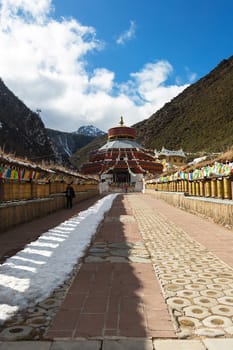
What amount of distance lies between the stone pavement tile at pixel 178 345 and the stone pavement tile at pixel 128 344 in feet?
0.21

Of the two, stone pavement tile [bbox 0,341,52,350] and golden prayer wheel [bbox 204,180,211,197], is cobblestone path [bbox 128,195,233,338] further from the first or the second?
golden prayer wheel [bbox 204,180,211,197]

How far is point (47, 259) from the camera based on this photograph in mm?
5301

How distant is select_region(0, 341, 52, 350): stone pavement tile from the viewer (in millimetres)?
2410

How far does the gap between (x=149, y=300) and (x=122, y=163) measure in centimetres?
5800

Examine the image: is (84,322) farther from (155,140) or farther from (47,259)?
(155,140)

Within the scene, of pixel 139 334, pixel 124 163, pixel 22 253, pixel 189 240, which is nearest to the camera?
pixel 139 334

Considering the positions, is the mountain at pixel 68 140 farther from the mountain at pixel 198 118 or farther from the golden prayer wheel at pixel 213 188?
the golden prayer wheel at pixel 213 188

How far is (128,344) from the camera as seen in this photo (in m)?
2.45

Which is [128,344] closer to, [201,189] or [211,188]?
[211,188]

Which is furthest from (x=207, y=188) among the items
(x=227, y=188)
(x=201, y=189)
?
(x=227, y=188)

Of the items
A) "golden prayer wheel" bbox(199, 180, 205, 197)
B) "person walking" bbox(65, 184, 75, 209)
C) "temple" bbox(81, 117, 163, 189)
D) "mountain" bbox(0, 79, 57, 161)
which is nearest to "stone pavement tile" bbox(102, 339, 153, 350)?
"golden prayer wheel" bbox(199, 180, 205, 197)

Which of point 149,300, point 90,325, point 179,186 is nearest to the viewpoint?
point 90,325

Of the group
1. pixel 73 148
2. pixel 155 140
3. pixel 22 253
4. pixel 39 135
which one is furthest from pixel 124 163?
pixel 73 148

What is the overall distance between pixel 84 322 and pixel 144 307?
68 centimetres
